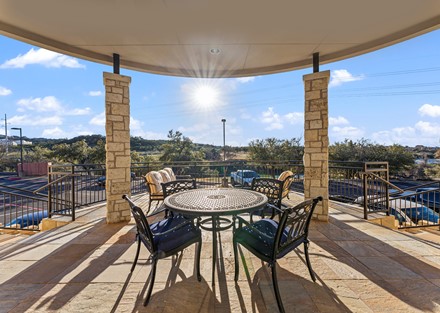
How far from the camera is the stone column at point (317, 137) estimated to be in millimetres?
3402

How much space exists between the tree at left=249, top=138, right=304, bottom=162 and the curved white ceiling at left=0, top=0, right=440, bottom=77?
1039 centimetres

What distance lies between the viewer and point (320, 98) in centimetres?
343

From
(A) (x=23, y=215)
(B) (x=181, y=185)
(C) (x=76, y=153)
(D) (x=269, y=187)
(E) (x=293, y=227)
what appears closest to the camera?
(E) (x=293, y=227)

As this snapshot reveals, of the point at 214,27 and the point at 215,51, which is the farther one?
the point at 215,51

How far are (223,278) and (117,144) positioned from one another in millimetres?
2602

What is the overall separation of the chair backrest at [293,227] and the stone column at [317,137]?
182 centimetres

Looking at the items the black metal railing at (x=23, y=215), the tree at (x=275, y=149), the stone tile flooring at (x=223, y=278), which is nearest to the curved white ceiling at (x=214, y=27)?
the black metal railing at (x=23, y=215)

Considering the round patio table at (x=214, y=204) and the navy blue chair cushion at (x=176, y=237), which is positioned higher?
the round patio table at (x=214, y=204)

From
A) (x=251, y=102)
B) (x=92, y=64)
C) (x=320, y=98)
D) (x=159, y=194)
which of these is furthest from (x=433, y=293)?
(x=251, y=102)

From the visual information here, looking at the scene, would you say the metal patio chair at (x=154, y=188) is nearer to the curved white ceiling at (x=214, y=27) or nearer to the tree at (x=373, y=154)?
the curved white ceiling at (x=214, y=27)

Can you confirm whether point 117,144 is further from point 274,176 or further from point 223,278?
point 274,176

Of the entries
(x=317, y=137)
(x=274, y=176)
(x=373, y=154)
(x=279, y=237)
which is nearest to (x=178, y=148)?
(x=274, y=176)

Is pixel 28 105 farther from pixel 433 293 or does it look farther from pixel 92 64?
pixel 433 293

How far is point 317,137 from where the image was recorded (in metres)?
3.46
